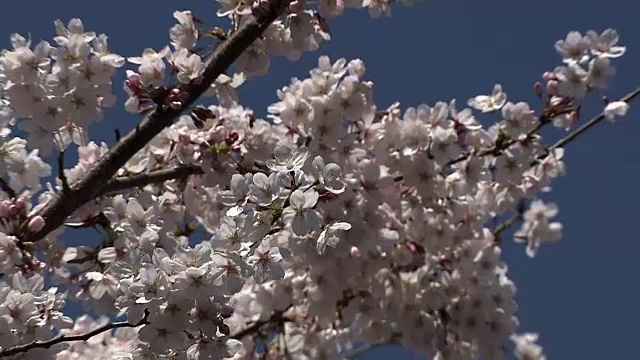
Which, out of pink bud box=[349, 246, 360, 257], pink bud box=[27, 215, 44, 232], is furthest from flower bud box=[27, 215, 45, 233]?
pink bud box=[349, 246, 360, 257]

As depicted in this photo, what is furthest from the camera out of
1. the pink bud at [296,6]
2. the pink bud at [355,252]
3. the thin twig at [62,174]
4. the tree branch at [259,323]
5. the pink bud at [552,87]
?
the tree branch at [259,323]

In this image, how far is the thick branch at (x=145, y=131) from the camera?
394 cm

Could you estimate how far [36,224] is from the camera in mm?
3805

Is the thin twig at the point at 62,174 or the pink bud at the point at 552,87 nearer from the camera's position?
the thin twig at the point at 62,174

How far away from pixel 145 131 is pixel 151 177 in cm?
42

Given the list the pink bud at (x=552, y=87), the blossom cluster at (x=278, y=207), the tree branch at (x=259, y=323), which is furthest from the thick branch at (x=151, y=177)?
the pink bud at (x=552, y=87)

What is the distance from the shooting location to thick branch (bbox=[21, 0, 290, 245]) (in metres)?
3.94

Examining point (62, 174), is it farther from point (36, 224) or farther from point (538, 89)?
point (538, 89)

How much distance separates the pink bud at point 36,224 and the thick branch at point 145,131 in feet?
0.10

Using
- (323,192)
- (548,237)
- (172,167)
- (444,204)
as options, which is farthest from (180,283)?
(548,237)

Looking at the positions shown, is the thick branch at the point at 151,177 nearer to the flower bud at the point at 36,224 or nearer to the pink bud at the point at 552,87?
the flower bud at the point at 36,224

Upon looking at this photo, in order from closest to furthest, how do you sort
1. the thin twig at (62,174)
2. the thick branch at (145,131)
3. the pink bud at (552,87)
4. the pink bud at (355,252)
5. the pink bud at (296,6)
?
1. the thin twig at (62,174)
2. the thick branch at (145,131)
3. the pink bud at (296,6)
4. the pink bud at (552,87)
5. the pink bud at (355,252)

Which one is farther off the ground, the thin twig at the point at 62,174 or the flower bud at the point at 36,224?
the thin twig at the point at 62,174

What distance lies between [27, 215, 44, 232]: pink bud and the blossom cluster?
0.01m
